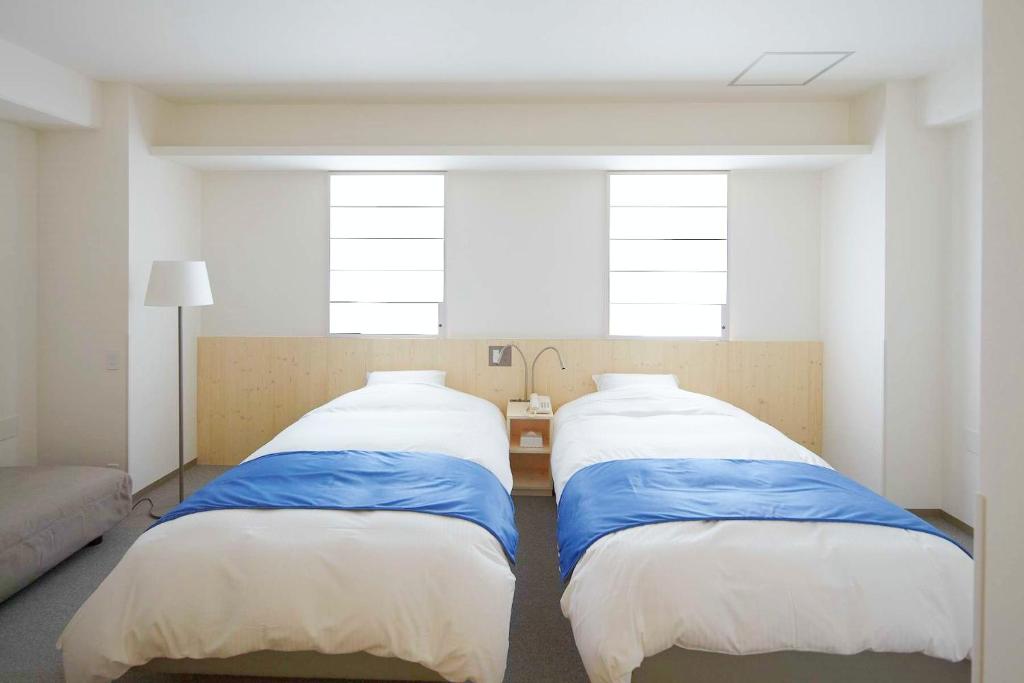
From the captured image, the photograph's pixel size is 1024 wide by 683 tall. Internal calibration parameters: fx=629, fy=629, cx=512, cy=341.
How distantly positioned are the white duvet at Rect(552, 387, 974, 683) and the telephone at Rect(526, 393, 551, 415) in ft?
6.39

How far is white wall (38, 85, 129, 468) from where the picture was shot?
3.79 meters

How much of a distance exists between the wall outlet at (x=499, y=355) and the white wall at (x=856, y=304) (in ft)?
7.36

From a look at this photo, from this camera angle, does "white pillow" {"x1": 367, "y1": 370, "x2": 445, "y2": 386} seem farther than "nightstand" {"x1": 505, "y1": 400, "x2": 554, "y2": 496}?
Yes

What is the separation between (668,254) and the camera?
4.53m

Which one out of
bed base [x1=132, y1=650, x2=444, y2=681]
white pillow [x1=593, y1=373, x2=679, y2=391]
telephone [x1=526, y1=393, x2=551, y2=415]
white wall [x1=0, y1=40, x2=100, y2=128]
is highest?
white wall [x1=0, y1=40, x2=100, y2=128]

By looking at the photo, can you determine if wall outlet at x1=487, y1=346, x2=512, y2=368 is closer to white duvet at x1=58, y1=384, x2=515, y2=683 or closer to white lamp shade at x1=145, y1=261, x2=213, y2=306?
white lamp shade at x1=145, y1=261, x2=213, y2=306

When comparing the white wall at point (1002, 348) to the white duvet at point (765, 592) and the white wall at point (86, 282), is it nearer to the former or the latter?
the white duvet at point (765, 592)

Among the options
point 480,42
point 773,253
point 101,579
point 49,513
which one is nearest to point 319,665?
point 101,579

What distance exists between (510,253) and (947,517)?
10.4ft

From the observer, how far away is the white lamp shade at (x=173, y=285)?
12.0 feet

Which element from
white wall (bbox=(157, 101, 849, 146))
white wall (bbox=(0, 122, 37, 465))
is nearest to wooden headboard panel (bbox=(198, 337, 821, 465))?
white wall (bbox=(0, 122, 37, 465))

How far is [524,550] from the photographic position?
3203 millimetres

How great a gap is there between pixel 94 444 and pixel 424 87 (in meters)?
2.99

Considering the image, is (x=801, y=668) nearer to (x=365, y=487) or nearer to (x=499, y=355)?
(x=365, y=487)
